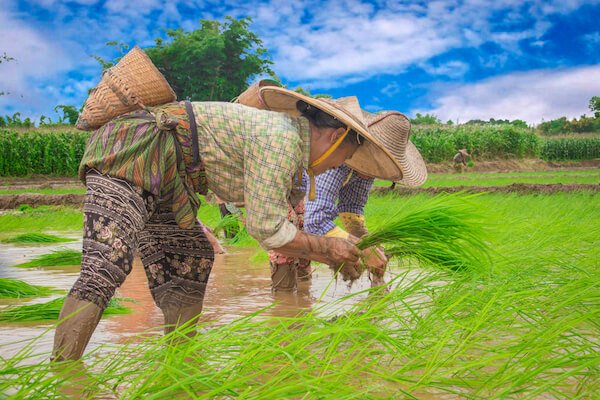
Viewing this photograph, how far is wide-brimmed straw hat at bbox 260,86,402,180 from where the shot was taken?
7.06 ft

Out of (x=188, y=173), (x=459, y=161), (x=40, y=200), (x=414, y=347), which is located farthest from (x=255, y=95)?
(x=459, y=161)

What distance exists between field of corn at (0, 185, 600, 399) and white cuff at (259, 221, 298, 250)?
0.84ft

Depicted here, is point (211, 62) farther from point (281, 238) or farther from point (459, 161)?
point (281, 238)

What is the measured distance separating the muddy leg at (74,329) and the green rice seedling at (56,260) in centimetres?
308

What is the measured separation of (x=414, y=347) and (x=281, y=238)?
537 millimetres

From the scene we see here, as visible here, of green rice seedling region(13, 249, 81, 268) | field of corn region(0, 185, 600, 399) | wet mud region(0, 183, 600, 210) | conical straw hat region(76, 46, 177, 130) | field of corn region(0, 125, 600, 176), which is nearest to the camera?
field of corn region(0, 185, 600, 399)

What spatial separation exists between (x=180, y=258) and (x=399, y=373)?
3.65 feet

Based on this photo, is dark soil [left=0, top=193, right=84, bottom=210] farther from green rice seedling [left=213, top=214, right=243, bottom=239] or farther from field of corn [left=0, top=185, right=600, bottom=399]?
field of corn [left=0, top=185, right=600, bottom=399]

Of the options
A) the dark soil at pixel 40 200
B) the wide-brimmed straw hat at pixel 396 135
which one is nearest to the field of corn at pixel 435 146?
the dark soil at pixel 40 200

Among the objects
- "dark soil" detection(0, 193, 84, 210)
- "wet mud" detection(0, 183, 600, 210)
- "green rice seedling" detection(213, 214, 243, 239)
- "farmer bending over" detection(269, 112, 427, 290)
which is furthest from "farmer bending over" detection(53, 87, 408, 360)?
"dark soil" detection(0, 193, 84, 210)

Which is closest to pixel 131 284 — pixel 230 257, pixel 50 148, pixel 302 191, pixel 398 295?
pixel 230 257

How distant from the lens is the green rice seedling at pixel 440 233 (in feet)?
8.68

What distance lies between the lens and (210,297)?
3553mm

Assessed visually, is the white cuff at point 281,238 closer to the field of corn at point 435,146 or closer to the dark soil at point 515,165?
the field of corn at point 435,146
